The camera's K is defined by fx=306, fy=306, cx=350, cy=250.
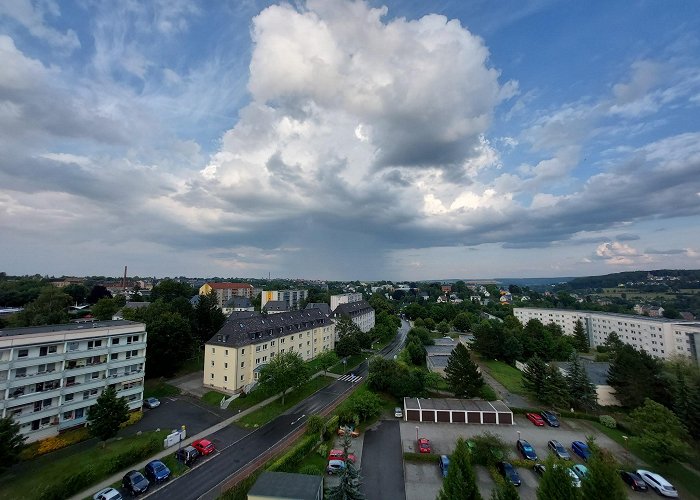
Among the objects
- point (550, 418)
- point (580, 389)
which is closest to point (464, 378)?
point (550, 418)

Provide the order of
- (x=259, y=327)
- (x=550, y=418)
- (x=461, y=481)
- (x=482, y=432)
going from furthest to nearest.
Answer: (x=259, y=327)
(x=550, y=418)
(x=482, y=432)
(x=461, y=481)

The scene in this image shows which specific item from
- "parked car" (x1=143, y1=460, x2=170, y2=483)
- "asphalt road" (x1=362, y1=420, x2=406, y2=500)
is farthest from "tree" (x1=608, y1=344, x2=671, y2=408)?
"parked car" (x1=143, y1=460, x2=170, y2=483)

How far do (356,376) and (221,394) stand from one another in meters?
23.8

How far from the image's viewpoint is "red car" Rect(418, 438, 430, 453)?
31778mm

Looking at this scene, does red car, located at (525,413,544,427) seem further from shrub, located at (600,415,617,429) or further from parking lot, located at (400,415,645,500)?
shrub, located at (600,415,617,429)

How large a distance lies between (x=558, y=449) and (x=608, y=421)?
45.9 ft

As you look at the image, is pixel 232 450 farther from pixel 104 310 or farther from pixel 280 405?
pixel 104 310

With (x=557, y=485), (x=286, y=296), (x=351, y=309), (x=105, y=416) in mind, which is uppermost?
(x=286, y=296)

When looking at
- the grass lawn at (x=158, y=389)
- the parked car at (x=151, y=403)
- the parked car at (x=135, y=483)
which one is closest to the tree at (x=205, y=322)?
the grass lawn at (x=158, y=389)

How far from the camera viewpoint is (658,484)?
26.5 meters

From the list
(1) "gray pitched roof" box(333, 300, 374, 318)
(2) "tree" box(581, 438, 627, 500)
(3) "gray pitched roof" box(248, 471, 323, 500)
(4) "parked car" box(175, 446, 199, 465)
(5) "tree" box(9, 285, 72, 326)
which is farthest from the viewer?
A: (1) "gray pitched roof" box(333, 300, 374, 318)

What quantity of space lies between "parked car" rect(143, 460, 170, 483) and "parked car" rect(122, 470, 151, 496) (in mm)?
668

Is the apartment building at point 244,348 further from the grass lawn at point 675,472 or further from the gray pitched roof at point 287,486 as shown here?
the grass lawn at point 675,472

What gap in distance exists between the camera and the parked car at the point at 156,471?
87.5 feet
